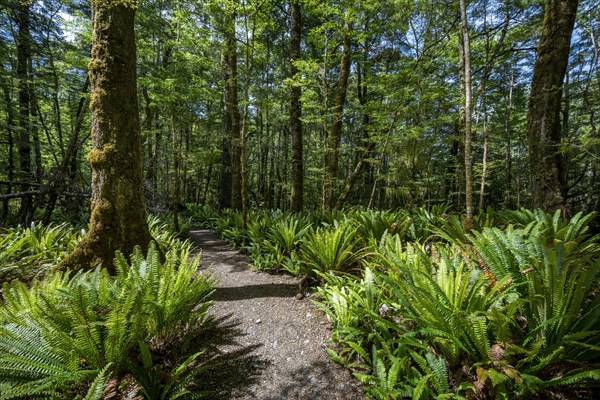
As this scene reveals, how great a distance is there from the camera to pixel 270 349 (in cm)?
237

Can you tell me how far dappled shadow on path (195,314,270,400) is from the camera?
1873 millimetres

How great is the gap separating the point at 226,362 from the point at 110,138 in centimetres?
299

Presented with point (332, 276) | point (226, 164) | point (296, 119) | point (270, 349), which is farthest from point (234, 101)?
point (270, 349)

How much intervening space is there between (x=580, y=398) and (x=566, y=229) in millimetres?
2396

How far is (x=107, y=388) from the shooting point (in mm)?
1550

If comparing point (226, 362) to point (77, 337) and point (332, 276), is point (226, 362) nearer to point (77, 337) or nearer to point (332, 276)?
point (77, 337)

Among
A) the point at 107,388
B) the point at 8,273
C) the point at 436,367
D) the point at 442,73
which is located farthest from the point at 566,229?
the point at 442,73

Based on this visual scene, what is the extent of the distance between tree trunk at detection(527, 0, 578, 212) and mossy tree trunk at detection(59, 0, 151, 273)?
Answer: 6.48 metres

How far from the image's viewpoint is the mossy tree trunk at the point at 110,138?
9.84ft

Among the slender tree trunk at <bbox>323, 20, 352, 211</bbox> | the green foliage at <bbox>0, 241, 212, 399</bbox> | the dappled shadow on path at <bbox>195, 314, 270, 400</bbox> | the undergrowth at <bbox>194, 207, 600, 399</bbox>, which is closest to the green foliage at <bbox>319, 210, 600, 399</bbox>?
the undergrowth at <bbox>194, 207, 600, 399</bbox>

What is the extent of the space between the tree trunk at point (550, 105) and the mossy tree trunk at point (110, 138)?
21.3ft

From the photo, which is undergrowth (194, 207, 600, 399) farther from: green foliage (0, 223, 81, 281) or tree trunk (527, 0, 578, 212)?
green foliage (0, 223, 81, 281)

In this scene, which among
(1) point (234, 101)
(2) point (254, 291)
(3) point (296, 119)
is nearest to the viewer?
(2) point (254, 291)

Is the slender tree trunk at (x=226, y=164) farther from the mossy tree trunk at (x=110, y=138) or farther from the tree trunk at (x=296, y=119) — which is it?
the mossy tree trunk at (x=110, y=138)
